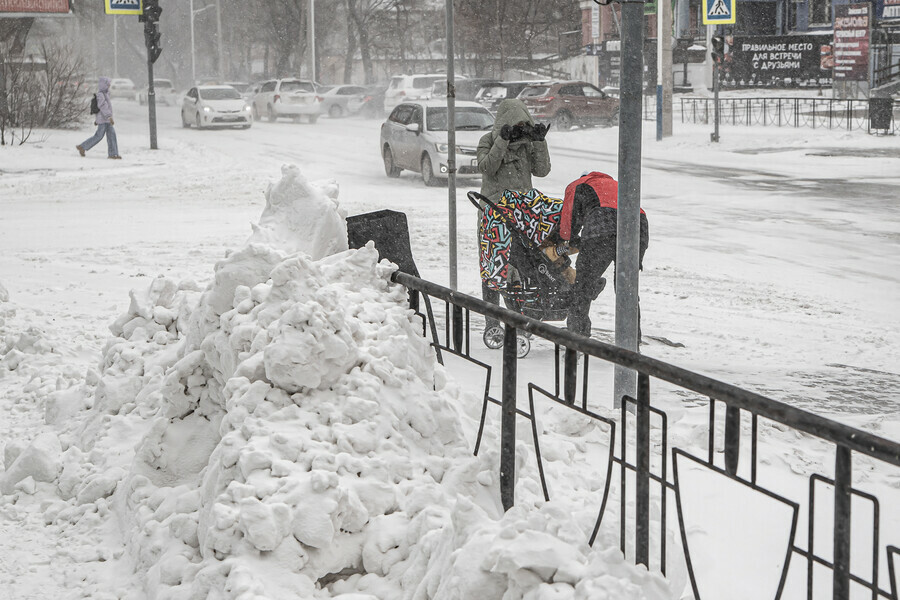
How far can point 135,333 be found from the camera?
5.50m

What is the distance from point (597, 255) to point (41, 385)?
3.18m

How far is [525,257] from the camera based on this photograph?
6988 millimetres

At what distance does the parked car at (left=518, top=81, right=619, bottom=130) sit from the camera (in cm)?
3162

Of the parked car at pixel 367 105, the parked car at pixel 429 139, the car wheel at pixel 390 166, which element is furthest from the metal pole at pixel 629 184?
the parked car at pixel 367 105

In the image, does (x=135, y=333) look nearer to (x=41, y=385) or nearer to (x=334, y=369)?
(x=41, y=385)

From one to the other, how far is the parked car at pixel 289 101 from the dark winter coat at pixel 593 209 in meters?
30.6

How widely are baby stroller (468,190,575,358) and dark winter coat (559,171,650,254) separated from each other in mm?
505

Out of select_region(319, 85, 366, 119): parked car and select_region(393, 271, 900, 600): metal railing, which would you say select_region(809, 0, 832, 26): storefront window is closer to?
select_region(319, 85, 366, 119): parked car

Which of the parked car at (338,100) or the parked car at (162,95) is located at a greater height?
the parked car at (162,95)

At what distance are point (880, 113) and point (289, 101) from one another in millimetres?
18751

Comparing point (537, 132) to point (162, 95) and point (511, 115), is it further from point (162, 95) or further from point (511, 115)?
point (162, 95)

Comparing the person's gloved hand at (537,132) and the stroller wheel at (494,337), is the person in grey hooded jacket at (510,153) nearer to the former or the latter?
the person's gloved hand at (537,132)

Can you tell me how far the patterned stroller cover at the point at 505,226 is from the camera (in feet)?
22.7

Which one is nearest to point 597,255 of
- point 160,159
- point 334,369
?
point 334,369
